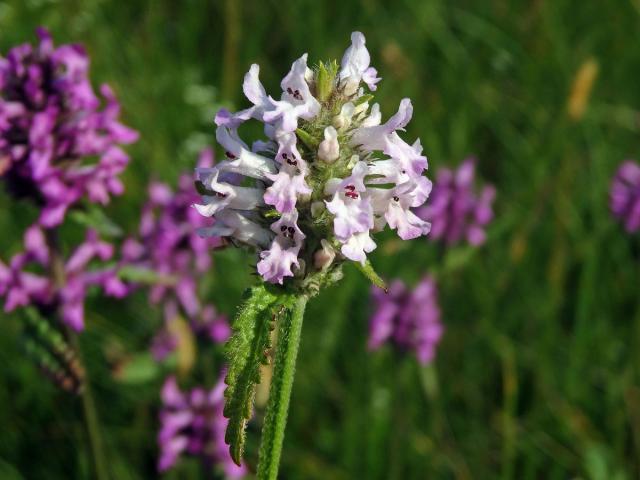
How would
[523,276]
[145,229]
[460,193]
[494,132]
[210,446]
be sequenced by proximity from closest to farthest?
[210,446] < [145,229] < [460,193] < [523,276] < [494,132]

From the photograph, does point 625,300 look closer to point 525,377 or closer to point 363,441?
point 525,377

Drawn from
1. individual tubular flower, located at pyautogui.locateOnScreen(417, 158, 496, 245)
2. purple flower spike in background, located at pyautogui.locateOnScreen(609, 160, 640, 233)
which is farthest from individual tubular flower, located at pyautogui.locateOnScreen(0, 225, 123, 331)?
purple flower spike in background, located at pyautogui.locateOnScreen(609, 160, 640, 233)

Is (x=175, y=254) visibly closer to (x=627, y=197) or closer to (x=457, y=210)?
(x=457, y=210)

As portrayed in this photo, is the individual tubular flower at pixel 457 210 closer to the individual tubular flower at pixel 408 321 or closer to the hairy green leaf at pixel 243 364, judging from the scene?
the individual tubular flower at pixel 408 321

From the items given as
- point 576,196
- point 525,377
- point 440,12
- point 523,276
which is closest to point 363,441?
point 525,377

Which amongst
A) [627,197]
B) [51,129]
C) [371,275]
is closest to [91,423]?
[51,129]

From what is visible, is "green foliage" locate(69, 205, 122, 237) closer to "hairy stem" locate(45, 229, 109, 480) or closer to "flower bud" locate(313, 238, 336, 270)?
"hairy stem" locate(45, 229, 109, 480)

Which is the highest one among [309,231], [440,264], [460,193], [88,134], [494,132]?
[494,132]
